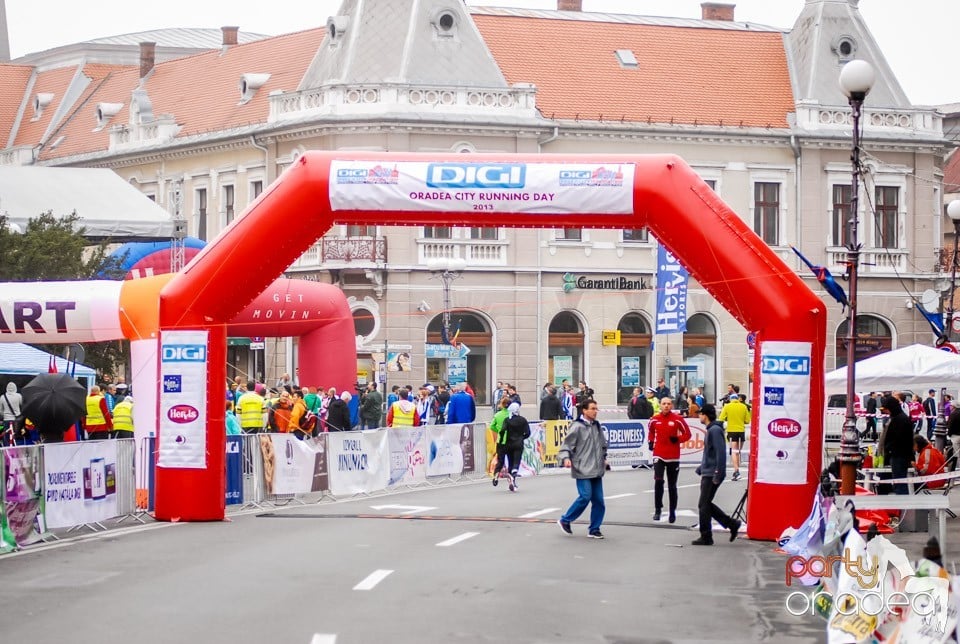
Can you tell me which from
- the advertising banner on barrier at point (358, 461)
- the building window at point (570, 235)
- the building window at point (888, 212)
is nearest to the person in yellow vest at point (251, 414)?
the advertising banner on barrier at point (358, 461)

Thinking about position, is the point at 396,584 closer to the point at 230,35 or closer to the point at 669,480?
the point at 669,480

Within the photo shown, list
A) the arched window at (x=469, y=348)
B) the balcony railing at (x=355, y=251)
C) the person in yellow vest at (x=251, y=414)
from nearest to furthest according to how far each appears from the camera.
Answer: the person in yellow vest at (x=251, y=414) < the balcony railing at (x=355, y=251) < the arched window at (x=469, y=348)

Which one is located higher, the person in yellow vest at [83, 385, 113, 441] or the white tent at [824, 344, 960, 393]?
the white tent at [824, 344, 960, 393]

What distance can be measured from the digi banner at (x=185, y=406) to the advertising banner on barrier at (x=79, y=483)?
720mm

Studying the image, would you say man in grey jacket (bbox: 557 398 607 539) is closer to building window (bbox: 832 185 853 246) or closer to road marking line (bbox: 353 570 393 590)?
road marking line (bbox: 353 570 393 590)

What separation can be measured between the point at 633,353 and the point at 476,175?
32.3m

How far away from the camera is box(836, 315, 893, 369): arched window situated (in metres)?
54.6

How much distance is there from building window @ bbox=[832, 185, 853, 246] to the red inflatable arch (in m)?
34.6

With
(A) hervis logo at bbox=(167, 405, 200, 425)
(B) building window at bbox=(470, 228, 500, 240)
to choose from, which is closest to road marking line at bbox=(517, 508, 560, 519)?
(A) hervis logo at bbox=(167, 405, 200, 425)

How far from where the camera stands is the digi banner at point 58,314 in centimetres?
2530

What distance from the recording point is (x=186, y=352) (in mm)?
22188

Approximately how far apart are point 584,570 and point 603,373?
3519 cm

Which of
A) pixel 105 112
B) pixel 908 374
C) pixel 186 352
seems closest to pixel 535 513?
pixel 186 352

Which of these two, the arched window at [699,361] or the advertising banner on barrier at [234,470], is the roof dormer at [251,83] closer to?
the arched window at [699,361]
